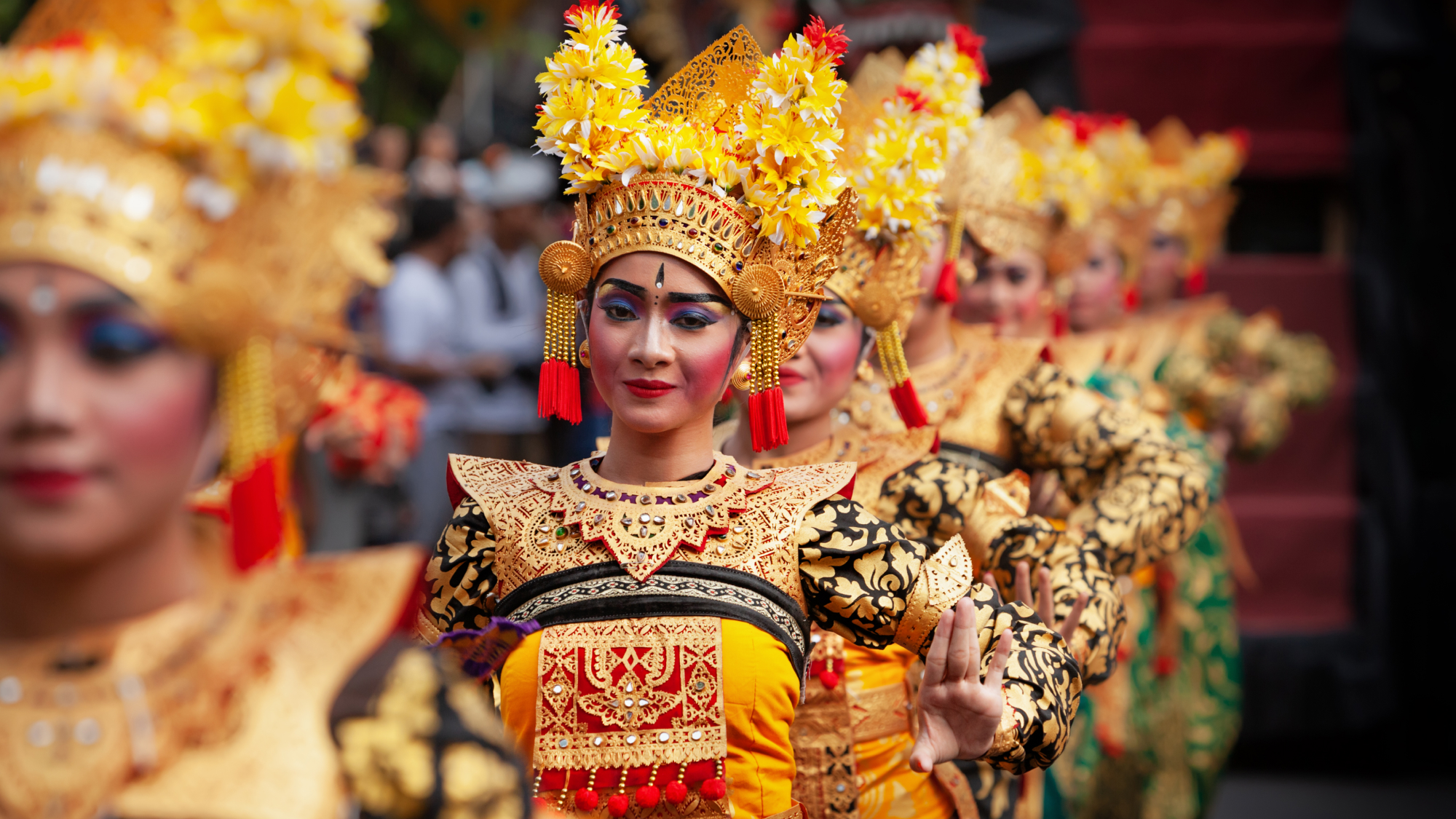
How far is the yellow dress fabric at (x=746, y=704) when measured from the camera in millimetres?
2479

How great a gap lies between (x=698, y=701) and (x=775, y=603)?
0.71 ft

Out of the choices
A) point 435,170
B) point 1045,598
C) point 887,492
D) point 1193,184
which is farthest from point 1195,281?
point 1045,598

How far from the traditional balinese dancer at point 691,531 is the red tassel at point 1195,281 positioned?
16.9ft

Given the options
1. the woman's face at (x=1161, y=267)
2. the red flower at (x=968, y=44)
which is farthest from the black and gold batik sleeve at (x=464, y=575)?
the woman's face at (x=1161, y=267)

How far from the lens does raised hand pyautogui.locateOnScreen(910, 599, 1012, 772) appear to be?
2609 mm

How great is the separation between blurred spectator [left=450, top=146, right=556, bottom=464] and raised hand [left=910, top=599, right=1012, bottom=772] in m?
5.13

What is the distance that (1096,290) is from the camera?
21.7ft

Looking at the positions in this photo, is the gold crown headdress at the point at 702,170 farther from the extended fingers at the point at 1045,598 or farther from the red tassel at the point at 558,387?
the extended fingers at the point at 1045,598

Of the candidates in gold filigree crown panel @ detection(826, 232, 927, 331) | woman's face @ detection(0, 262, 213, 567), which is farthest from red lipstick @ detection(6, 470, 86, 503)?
gold filigree crown panel @ detection(826, 232, 927, 331)

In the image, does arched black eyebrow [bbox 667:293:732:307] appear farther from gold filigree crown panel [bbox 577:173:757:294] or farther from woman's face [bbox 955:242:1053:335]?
woman's face [bbox 955:242:1053:335]

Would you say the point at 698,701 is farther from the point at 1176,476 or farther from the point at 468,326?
the point at 468,326

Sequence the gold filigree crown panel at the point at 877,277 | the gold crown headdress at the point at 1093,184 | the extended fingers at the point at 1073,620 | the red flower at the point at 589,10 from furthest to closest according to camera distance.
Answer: the gold crown headdress at the point at 1093,184, the gold filigree crown panel at the point at 877,277, the extended fingers at the point at 1073,620, the red flower at the point at 589,10

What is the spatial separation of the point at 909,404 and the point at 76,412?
2366 mm

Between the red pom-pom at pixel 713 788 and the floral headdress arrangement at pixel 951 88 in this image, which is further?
the floral headdress arrangement at pixel 951 88
